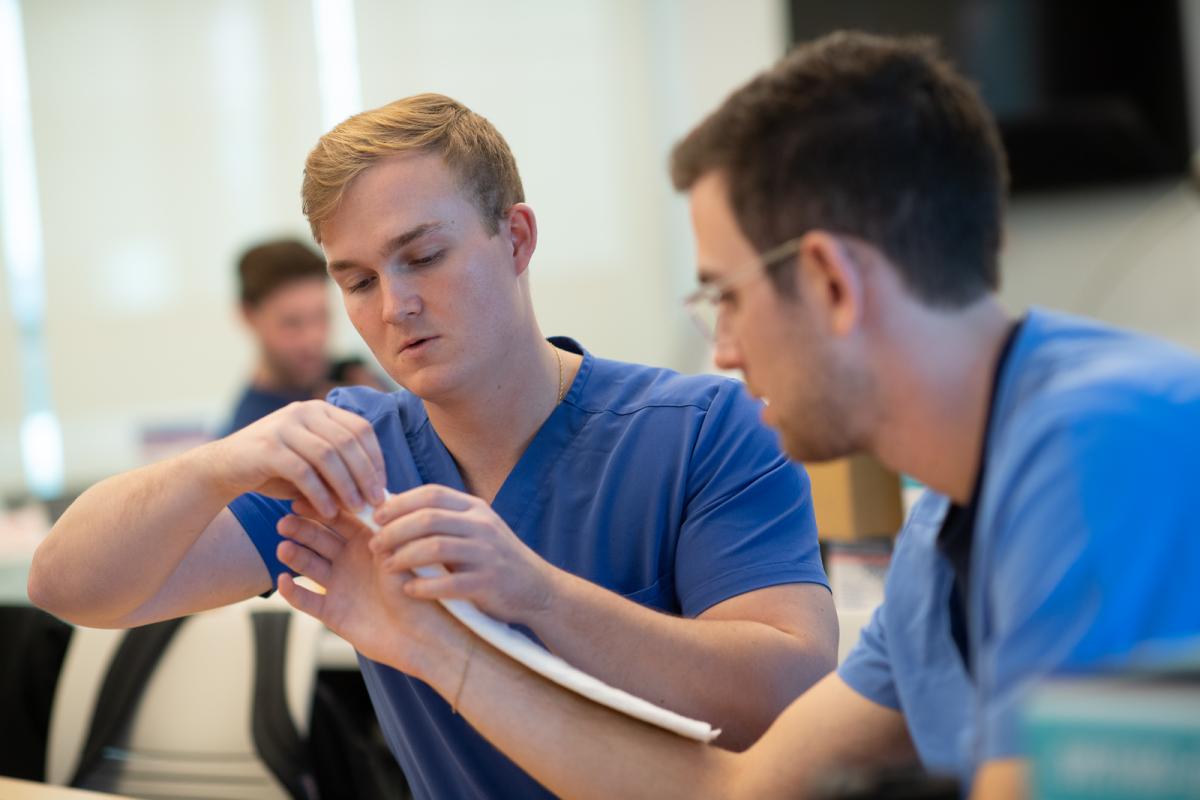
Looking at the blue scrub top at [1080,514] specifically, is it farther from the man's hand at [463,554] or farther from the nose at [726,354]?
the man's hand at [463,554]

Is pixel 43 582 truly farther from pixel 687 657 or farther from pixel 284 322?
pixel 284 322

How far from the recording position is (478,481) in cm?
150

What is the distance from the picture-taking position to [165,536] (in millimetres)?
1374

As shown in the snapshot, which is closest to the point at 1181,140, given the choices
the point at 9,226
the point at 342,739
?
the point at 342,739

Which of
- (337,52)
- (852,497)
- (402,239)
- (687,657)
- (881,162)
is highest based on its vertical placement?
(337,52)

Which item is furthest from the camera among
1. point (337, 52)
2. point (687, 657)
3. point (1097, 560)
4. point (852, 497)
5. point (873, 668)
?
point (337, 52)

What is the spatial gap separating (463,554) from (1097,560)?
56 centimetres

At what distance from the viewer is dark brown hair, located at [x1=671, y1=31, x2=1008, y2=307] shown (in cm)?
93

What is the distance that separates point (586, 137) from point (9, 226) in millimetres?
2222

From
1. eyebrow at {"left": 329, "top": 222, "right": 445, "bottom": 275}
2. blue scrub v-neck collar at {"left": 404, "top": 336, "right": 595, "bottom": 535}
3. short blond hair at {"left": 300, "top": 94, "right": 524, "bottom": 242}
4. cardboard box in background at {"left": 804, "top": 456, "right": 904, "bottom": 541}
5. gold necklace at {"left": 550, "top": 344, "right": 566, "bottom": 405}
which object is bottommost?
cardboard box in background at {"left": 804, "top": 456, "right": 904, "bottom": 541}

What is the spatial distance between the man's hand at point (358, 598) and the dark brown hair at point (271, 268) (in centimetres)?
218

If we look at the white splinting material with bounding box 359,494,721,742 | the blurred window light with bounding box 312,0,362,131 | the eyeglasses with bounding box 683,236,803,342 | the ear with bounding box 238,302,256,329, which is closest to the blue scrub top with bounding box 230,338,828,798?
the white splinting material with bounding box 359,494,721,742

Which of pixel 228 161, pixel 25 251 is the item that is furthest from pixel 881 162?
pixel 25 251

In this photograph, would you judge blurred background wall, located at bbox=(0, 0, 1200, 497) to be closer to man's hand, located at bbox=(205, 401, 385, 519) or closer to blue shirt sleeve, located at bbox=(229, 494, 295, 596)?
blue shirt sleeve, located at bbox=(229, 494, 295, 596)
